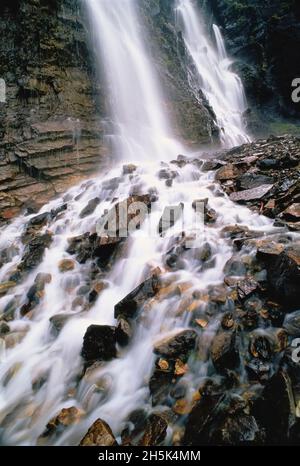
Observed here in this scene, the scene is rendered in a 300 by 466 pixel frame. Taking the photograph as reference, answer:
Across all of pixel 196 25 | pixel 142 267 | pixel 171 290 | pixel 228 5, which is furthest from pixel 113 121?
pixel 228 5

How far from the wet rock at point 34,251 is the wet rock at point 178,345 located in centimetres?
412

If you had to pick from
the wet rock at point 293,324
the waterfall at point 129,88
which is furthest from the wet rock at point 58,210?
the wet rock at point 293,324

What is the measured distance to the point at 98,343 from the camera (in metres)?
4.68

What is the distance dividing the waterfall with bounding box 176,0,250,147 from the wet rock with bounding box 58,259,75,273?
45.7 ft

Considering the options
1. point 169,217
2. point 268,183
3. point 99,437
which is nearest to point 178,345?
point 99,437

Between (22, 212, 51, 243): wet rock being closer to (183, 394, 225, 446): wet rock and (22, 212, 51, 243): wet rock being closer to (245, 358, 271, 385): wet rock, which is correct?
(183, 394, 225, 446): wet rock

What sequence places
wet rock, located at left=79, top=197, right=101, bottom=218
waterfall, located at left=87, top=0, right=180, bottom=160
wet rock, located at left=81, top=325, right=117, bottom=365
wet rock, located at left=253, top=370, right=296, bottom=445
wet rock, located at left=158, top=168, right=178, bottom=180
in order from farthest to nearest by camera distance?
waterfall, located at left=87, top=0, right=180, bottom=160 → wet rock, located at left=158, top=168, right=178, bottom=180 → wet rock, located at left=79, top=197, right=101, bottom=218 → wet rock, located at left=81, top=325, right=117, bottom=365 → wet rock, located at left=253, top=370, right=296, bottom=445

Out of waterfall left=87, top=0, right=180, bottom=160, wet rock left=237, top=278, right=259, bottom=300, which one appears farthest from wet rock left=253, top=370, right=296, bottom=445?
waterfall left=87, top=0, right=180, bottom=160

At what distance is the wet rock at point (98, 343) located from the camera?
4641 mm

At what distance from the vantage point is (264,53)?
25.0m

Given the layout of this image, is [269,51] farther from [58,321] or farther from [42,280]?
[58,321]

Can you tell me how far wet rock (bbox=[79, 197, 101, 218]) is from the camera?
9375 millimetres

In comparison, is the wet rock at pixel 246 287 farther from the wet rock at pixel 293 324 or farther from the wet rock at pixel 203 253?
the wet rock at pixel 203 253

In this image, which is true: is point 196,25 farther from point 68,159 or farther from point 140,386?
point 140,386
